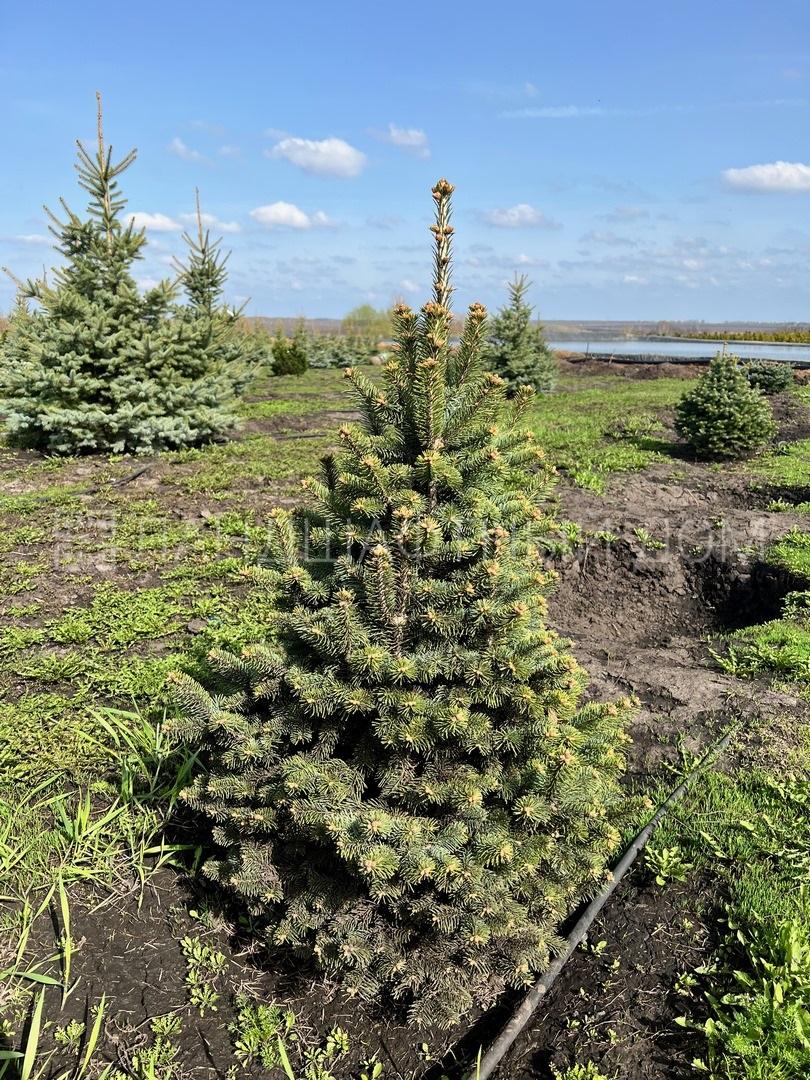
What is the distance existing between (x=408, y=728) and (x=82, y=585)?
449 centimetres

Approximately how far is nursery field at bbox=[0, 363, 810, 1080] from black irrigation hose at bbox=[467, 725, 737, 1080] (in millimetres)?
65

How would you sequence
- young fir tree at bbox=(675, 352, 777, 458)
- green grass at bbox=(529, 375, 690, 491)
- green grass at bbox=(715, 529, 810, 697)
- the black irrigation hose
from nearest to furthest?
the black irrigation hose → green grass at bbox=(715, 529, 810, 697) → green grass at bbox=(529, 375, 690, 491) → young fir tree at bbox=(675, 352, 777, 458)

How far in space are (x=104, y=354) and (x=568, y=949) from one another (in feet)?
32.9

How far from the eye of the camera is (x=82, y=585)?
5809 millimetres

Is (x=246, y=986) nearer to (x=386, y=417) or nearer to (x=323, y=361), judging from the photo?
(x=386, y=417)

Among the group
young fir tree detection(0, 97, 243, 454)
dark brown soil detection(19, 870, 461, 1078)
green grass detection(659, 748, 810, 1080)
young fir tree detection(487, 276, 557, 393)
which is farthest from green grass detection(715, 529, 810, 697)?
young fir tree detection(487, 276, 557, 393)

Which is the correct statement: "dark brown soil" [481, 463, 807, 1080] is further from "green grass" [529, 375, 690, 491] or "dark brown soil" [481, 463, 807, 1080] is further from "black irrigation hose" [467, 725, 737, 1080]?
Result: "green grass" [529, 375, 690, 491]

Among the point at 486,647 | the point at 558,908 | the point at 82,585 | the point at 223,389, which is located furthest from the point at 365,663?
the point at 223,389

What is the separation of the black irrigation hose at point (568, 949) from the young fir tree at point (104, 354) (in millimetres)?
8965

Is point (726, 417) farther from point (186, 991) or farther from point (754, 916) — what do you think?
point (186, 991)

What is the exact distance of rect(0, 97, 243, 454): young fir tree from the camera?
971 centimetres

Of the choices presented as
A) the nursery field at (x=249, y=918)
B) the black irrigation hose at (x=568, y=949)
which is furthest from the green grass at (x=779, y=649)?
the black irrigation hose at (x=568, y=949)

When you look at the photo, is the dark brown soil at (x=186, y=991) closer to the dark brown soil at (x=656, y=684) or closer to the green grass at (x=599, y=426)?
the dark brown soil at (x=656, y=684)

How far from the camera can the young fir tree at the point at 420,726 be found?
90.4 inches
